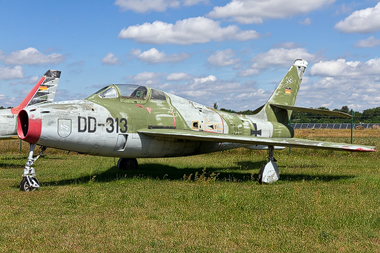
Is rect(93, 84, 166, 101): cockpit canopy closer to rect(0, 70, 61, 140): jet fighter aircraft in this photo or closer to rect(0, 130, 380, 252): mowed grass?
rect(0, 130, 380, 252): mowed grass

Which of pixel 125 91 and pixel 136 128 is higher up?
pixel 125 91

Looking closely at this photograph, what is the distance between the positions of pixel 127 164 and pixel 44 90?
9.33 meters

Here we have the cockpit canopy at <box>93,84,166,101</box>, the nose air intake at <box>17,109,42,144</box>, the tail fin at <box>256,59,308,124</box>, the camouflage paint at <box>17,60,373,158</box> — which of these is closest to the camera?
the nose air intake at <box>17,109,42,144</box>

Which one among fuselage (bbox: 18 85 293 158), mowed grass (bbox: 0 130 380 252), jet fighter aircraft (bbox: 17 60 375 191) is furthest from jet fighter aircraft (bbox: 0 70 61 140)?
fuselage (bbox: 18 85 293 158)

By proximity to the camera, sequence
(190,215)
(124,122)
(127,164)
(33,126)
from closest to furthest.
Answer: (190,215), (33,126), (124,122), (127,164)

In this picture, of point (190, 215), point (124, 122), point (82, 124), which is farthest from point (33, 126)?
point (190, 215)

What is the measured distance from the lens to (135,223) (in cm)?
604

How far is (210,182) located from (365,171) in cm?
640

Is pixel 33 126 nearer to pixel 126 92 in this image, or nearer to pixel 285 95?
pixel 126 92

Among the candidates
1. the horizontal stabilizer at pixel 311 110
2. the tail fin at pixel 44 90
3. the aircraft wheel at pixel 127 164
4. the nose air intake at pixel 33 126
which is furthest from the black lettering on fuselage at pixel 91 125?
the tail fin at pixel 44 90

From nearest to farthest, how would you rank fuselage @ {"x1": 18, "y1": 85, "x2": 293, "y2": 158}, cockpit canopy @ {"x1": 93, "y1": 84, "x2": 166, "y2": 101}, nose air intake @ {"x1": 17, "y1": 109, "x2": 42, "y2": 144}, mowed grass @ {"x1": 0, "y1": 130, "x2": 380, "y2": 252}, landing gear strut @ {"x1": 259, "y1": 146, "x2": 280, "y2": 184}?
mowed grass @ {"x1": 0, "y1": 130, "x2": 380, "y2": 252}
nose air intake @ {"x1": 17, "y1": 109, "x2": 42, "y2": 144}
fuselage @ {"x1": 18, "y1": 85, "x2": 293, "y2": 158}
landing gear strut @ {"x1": 259, "y1": 146, "x2": 280, "y2": 184}
cockpit canopy @ {"x1": 93, "y1": 84, "x2": 166, "y2": 101}

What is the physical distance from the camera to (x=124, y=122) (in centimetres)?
1014

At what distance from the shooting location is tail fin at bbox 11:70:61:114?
19.5 metres

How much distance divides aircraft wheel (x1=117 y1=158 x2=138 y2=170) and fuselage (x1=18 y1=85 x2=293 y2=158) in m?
2.64
